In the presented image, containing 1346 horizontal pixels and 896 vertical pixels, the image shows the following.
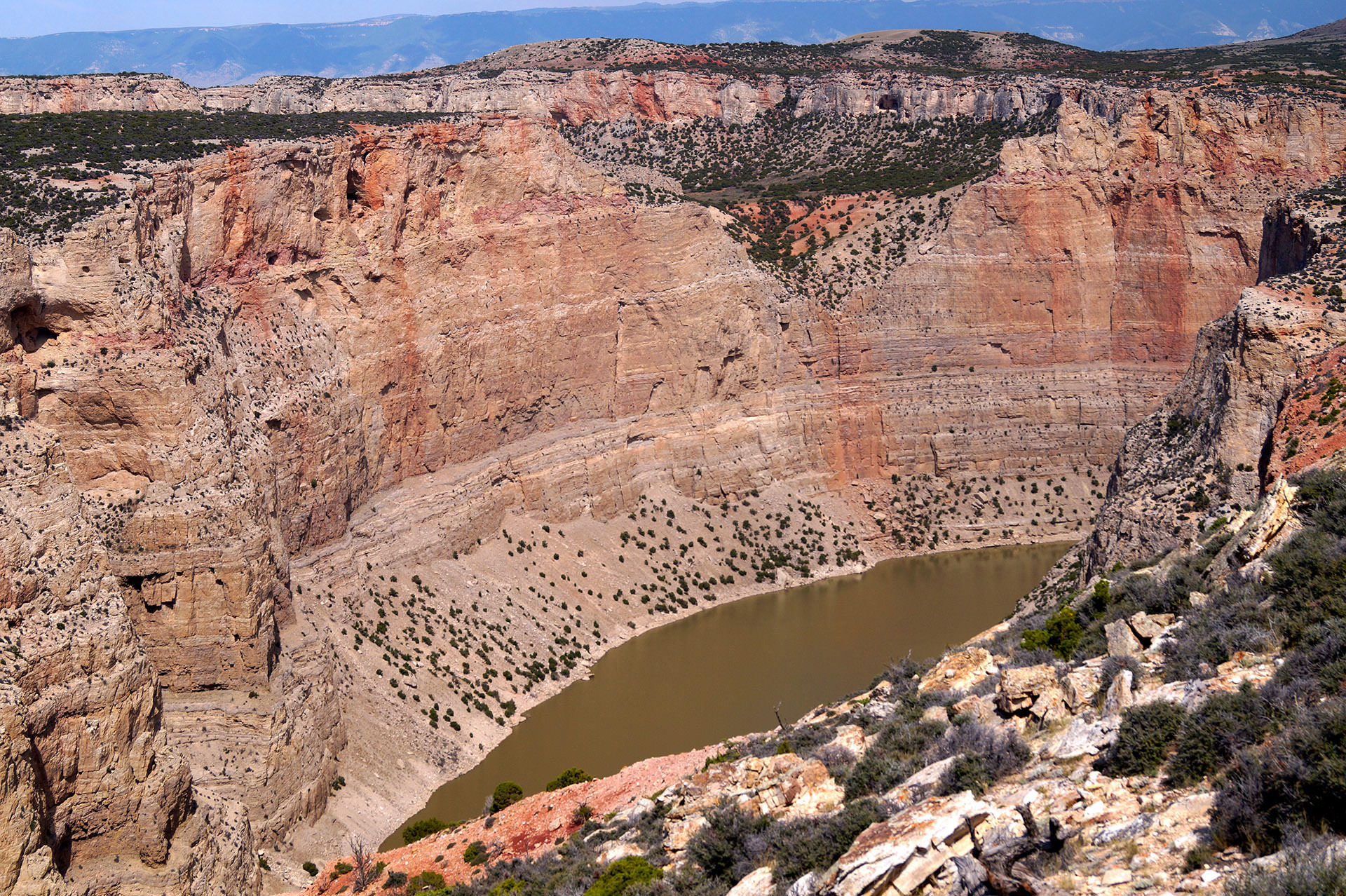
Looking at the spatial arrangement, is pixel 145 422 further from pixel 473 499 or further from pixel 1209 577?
pixel 1209 577

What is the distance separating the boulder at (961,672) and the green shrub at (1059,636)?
81 centimetres

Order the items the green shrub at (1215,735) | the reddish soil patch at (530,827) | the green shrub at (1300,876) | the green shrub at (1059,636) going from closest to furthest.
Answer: the green shrub at (1300,876), the green shrub at (1215,735), the green shrub at (1059,636), the reddish soil patch at (530,827)

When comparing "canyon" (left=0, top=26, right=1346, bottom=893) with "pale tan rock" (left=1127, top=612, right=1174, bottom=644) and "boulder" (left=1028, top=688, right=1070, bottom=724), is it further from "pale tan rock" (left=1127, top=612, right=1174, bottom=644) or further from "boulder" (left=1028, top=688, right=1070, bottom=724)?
"boulder" (left=1028, top=688, right=1070, bottom=724)

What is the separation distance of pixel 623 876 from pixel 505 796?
12.8 metres

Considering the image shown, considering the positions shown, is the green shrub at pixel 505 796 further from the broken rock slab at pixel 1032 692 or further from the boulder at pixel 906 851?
the boulder at pixel 906 851

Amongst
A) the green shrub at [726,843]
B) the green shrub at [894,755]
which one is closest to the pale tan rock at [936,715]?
the green shrub at [894,755]

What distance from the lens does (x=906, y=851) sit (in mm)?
12586

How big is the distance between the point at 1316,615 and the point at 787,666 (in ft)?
91.5

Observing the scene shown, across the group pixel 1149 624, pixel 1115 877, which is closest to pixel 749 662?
pixel 1149 624

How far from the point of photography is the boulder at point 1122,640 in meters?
18.3

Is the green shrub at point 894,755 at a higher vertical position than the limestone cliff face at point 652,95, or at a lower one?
lower

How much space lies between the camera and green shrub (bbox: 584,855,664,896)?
17.2 m

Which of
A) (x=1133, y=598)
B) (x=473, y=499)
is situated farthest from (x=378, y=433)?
(x=1133, y=598)

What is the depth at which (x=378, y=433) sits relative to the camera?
4253cm
